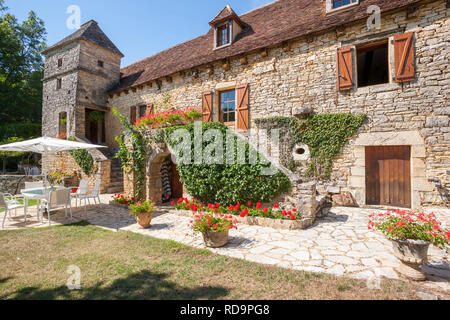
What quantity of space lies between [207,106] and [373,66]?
8.16m

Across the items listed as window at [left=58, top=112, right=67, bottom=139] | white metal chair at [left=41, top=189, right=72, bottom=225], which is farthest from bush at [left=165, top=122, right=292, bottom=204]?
window at [left=58, top=112, right=67, bottom=139]

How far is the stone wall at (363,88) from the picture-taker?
5.64m

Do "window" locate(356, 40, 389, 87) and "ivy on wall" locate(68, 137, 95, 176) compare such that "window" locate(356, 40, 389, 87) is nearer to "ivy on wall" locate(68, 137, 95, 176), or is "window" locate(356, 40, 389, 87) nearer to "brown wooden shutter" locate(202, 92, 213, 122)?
"brown wooden shutter" locate(202, 92, 213, 122)

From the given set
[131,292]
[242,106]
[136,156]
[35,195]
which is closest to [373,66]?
[242,106]

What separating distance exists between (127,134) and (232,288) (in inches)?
278

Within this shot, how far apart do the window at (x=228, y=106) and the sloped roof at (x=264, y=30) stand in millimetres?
1530

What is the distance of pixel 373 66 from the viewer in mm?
9875

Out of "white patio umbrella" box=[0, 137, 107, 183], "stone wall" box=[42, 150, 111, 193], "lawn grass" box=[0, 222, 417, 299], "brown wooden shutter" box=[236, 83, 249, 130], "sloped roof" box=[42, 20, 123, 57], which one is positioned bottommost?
"lawn grass" box=[0, 222, 417, 299]

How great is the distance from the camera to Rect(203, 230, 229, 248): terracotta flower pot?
3.91m

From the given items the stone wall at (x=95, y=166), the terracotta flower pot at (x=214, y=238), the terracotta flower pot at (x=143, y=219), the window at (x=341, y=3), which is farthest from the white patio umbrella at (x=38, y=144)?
the window at (x=341, y=3)

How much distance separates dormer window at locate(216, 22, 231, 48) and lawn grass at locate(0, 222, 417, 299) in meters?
9.36

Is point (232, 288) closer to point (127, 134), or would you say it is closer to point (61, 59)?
point (127, 134)

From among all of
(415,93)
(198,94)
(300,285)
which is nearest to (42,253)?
(300,285)

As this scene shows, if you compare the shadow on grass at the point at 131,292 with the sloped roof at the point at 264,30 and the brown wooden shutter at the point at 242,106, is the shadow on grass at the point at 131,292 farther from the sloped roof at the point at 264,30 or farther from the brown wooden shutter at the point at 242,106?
the sloped roof at the point at 264,30
